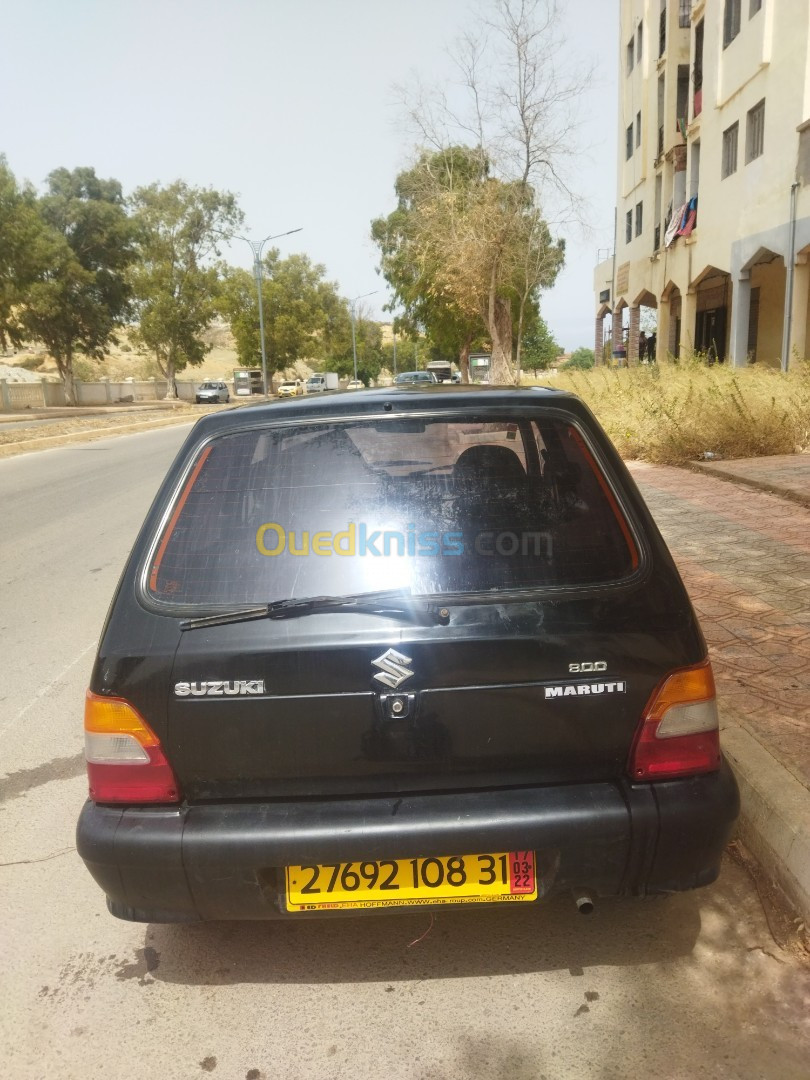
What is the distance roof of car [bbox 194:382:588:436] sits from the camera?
2.50m

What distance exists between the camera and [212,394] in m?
57.6

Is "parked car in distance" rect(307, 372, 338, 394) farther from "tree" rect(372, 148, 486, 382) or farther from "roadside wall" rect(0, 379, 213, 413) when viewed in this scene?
"tree" rect(372, 148, 486, 382)

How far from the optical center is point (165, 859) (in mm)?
2193

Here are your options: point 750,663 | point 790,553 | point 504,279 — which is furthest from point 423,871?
point 504,279

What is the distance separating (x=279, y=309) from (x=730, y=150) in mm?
48768

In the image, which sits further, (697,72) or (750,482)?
(697,72)

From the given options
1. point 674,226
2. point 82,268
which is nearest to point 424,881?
point 674,226

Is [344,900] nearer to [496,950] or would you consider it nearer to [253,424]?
[496,950]

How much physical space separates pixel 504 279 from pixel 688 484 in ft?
52.1

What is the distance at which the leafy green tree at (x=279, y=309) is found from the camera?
65.9 meters

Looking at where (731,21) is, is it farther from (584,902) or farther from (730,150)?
(584,902)

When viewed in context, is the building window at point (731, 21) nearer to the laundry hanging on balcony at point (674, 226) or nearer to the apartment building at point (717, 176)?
the apartment building at point (717, 176)

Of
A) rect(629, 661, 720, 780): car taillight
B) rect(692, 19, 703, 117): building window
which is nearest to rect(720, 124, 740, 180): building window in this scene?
rect(692, 19, 703, 117): building window

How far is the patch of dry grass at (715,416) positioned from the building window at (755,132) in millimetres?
9581
